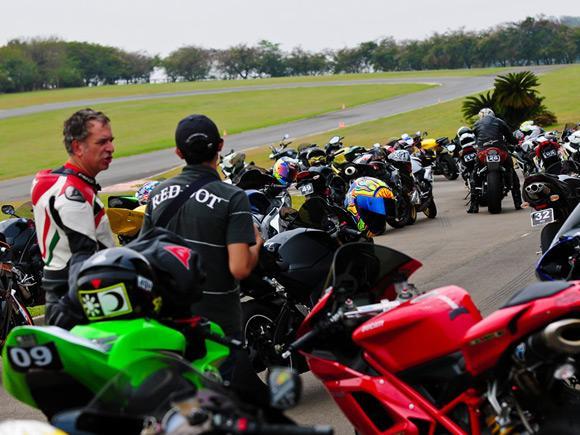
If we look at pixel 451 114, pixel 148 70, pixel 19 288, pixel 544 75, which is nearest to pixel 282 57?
pixel 148 70

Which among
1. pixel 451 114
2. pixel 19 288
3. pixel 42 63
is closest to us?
pixel 19 288

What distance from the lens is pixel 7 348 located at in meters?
4.24

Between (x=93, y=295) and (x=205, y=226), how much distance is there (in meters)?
1.22

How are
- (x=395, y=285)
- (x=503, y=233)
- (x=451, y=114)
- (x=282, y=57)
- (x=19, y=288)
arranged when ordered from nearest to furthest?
(x=395, y=285) → (x=19, y=288) → (x=503, y=233) → (x=451, y=114) → (x=282, y=57)

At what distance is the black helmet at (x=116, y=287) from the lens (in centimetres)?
433

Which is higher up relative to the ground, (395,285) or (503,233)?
(395,285)

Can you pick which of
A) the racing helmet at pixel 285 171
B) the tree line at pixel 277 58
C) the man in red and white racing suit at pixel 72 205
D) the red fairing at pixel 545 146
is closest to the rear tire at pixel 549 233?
the man in red and white racing suit at pixel 72 205

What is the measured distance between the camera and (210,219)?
548cm

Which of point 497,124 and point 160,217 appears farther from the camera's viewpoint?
point 497,124

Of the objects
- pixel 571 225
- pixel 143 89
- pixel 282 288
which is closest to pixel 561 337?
pixel 571 225

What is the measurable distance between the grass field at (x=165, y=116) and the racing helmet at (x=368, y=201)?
99.4 feet

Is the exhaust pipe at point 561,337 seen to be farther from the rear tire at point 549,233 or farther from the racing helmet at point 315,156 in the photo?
the racing helmet at point 315,156

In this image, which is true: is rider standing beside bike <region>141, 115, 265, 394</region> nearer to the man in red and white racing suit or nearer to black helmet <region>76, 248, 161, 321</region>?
the man in red and white racing suit

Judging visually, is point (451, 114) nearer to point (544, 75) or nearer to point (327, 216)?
point (544, 75)
